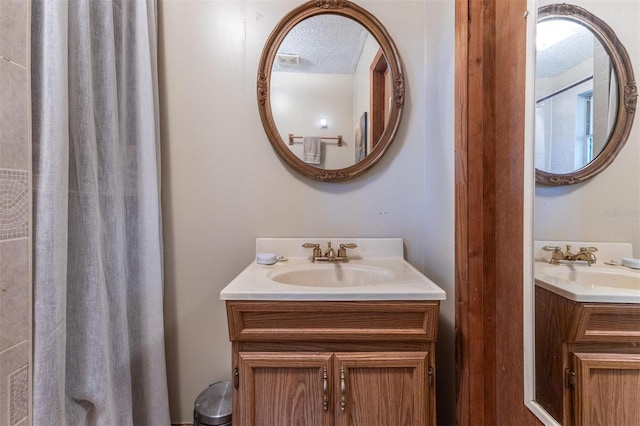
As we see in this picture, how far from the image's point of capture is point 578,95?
1.91 feet

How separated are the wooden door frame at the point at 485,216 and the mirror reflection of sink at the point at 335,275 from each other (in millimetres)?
302

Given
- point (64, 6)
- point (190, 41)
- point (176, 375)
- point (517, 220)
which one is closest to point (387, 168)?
point (517, 220)

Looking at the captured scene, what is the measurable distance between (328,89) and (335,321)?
0.95 meters

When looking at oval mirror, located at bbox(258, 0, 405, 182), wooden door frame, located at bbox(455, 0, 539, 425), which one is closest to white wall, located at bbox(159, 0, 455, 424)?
oval mirror, located at bbox(258, 0, 405, 182)

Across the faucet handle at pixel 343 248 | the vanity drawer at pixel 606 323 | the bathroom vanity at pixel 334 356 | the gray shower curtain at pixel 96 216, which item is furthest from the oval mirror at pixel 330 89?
the vanity drawer at pixel 606 323

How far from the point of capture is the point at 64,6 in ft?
2.39

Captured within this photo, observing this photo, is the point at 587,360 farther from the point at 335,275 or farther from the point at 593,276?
the point at 335,275

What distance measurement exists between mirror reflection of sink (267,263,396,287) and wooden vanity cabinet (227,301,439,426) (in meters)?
0.26

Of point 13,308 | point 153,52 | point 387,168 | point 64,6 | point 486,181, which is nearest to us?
point 13,308

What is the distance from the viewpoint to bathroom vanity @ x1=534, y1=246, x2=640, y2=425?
1.65ft

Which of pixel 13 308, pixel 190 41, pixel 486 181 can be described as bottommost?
pixel 13 308

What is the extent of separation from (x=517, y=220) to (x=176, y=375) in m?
1.43

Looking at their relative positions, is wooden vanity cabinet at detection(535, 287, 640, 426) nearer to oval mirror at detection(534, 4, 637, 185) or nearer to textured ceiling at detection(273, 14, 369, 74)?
oval mirror at detection(534, 4, 637, 185)

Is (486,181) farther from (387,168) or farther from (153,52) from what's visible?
(153,52)
